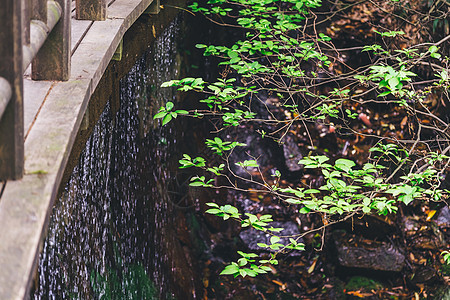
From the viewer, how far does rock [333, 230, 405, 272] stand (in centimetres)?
664

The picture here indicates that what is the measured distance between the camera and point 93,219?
4.81 m

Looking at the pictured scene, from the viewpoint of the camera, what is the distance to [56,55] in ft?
7.57

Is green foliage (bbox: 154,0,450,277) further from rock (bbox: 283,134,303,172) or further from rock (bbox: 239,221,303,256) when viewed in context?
rock (bbox: 283,134,303,172)

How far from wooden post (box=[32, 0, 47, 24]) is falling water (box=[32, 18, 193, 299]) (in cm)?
203

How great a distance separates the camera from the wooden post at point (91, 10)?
125 inches

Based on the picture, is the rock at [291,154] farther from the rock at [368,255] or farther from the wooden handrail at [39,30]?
the wooden handrail at [39,30]

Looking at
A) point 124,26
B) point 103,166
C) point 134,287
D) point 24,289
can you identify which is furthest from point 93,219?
point 24,289

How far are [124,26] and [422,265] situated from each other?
508 cm

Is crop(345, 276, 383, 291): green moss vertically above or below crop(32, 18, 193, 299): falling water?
below

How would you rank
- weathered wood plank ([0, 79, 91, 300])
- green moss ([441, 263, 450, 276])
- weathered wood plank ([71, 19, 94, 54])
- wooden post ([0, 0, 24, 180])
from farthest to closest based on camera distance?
green moss ([441, 263, 450, 276])
weathered wood plank ([71, 19, 94, 54])
wooden post ([0, 0, 24, 180])
weathered wood plank ([0, 79, 91, 300])

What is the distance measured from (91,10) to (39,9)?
1.16m

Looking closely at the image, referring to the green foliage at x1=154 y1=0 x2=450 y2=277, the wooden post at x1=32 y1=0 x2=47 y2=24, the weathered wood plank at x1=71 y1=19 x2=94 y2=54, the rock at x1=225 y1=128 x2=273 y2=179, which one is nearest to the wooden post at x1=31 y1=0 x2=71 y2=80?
the wooden post at x1=32 y1=0 x2=47 y2=24

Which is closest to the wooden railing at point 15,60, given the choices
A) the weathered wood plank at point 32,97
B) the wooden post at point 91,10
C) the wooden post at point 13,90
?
the wooden post at point 13,90

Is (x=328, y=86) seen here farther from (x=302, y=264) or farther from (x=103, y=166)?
(x=103, y=166)
